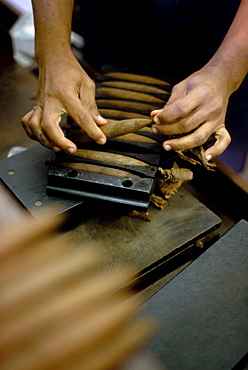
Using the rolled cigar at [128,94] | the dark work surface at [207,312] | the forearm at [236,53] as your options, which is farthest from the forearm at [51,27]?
the dark work surface at [207,312]

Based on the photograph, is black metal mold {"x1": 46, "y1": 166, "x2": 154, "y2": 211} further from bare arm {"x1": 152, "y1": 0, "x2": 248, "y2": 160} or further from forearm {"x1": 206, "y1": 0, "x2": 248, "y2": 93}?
forearm {"x1": 206, "y1": 0, "x2": 248, "y2": 93}

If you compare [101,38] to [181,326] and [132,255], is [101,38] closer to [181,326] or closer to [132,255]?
[132,255]

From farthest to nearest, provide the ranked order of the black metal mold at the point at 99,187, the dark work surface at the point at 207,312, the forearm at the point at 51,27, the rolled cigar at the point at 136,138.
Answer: the forearm at the point at 51,27, the rolled cigar at the point at 136,138, the black metal mold at the point at 99,187, the dark work surface at the point at 207,312

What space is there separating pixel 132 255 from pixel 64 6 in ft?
3.01

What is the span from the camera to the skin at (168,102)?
3.44 feet

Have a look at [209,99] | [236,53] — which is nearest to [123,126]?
[209,99]

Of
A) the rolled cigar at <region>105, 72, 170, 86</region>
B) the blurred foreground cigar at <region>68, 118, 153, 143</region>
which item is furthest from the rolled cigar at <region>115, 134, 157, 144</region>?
the rolled cigar at <region>105, 72, 170, 86</region>

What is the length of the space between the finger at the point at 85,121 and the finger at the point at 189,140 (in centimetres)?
20

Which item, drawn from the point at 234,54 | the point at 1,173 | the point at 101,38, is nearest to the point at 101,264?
the point at 1,173

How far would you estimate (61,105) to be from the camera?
1.10m

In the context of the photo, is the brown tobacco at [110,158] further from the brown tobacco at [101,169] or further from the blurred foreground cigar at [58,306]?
the blurred foreground cigar at [58,306]

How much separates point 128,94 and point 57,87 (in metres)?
0.26

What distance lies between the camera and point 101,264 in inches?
39.5

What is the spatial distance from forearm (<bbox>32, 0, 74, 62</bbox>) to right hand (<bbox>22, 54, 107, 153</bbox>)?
0.16 feet
